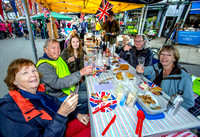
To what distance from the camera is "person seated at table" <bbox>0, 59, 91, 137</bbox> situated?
0.79 meters

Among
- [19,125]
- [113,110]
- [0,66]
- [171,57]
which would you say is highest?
[171,57]

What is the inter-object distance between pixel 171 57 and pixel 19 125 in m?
2.17

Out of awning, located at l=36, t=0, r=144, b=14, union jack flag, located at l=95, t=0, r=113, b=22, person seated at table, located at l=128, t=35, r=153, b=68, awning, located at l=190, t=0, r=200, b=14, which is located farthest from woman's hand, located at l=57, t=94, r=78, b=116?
awning, located at l=190, t=0, r=200, b=14

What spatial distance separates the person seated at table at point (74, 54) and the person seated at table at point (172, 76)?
6.07 feet

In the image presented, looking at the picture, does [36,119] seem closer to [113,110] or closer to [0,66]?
[113,110]

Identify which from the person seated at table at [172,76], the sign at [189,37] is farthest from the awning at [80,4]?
the sign at [189,37]

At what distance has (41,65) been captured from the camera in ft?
4.95

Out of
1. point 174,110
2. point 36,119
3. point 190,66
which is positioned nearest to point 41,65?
point 36,119

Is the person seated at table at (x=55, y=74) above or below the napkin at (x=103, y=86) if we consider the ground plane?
→ above

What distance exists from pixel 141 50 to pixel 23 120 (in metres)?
2.86

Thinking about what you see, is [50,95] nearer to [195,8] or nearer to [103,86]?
[103,86]

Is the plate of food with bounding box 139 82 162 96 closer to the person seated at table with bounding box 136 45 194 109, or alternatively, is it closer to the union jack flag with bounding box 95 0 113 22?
the person seated at table with bounding box 136 45 194 109

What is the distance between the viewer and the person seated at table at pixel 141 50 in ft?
8.52

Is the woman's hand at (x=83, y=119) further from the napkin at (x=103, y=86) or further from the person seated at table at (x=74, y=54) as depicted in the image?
the person seated at table at (x=74, y=54)
